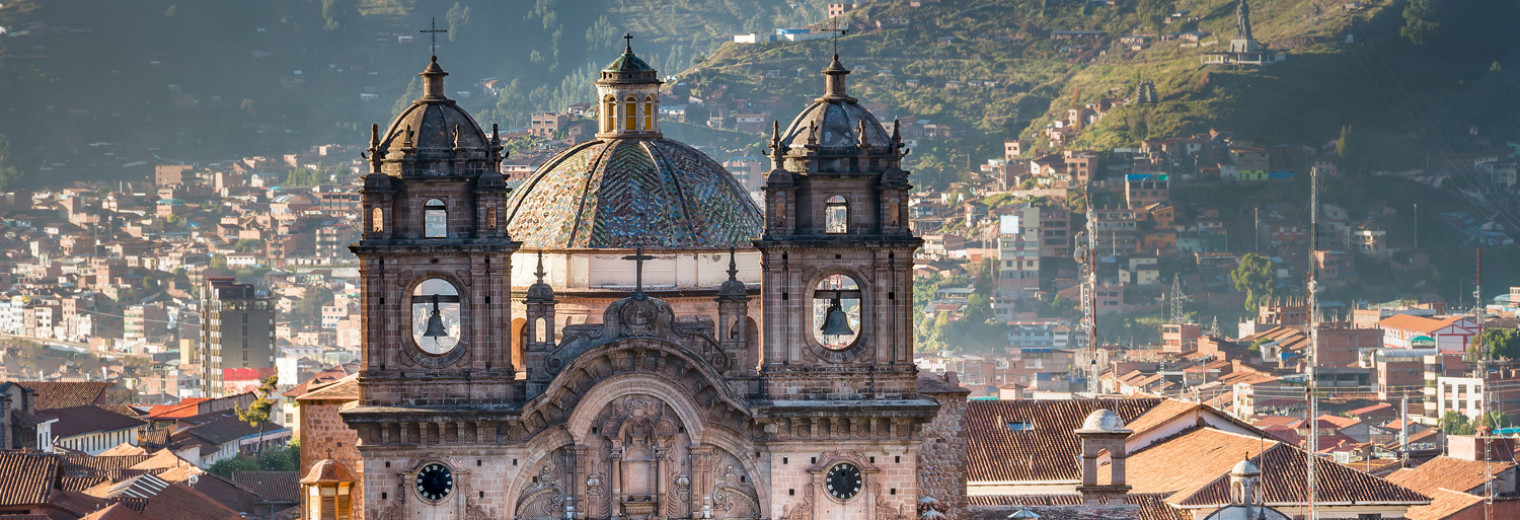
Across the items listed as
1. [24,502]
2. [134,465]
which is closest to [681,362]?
[24,502]

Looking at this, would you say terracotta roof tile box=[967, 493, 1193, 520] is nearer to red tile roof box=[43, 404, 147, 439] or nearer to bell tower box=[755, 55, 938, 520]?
bell tower box=[755, 55, 938, 520]

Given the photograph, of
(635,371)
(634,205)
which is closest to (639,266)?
(634,205)

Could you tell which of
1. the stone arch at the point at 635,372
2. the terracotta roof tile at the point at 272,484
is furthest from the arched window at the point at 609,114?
the terracotta roof tile at the point at 272,484

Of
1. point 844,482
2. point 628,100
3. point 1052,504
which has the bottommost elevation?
point 1052,504

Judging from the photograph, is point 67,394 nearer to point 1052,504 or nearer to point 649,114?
point 1052,504

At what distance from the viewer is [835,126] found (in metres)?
52.3

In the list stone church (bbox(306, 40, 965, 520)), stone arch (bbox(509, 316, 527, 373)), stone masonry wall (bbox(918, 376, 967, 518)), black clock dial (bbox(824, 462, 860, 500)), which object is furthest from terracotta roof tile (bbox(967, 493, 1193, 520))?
stone arch (bbox(509, 316, 527, 373))

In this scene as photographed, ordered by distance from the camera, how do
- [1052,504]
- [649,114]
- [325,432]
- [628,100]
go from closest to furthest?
[325,432]
[628,100]
[649,114]
[1052,504]

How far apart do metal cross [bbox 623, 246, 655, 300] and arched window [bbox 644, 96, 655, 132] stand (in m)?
3.95

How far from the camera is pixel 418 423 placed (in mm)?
50344

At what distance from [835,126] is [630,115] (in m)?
7.06

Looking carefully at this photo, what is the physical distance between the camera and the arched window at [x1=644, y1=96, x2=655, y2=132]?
192ft

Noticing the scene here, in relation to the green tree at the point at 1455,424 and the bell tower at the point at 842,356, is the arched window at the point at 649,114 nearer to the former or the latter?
the bell tower at the point at 842,356

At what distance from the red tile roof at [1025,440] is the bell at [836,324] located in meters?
18.5
